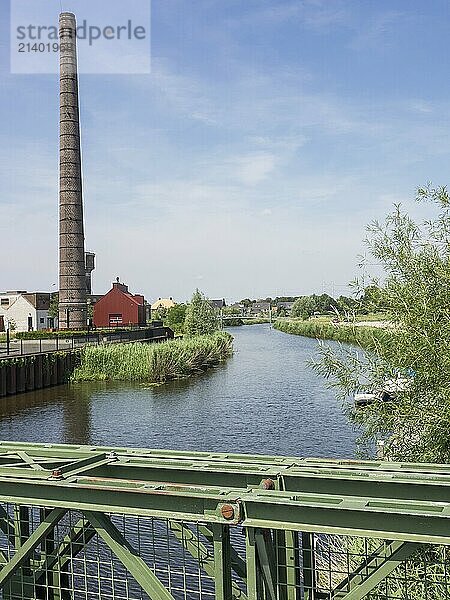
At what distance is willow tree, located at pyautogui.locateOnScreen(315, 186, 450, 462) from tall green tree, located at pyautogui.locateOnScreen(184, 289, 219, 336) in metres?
49.6

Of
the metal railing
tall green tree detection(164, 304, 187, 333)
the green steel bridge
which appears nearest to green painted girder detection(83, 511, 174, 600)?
the green steel bridge

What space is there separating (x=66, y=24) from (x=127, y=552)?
2155 inches

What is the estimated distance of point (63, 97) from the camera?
52.2 m

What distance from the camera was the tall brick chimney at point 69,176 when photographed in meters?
51.9

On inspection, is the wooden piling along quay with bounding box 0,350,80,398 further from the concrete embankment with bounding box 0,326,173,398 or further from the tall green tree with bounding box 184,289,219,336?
the tall green tree with bounding box 184,289,219,336

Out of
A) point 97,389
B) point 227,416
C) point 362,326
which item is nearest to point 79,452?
point 362,326

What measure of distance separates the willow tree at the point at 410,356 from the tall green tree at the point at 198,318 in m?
49.6

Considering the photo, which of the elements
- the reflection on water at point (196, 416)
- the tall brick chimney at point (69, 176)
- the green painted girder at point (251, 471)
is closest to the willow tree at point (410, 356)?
the green painted girder at point (251, 471)

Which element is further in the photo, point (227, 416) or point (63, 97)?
point (63, 97)

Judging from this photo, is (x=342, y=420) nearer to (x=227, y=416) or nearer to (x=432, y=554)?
(x=227, y=416)

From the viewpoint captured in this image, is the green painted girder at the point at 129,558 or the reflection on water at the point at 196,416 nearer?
the green painted girder at the point at 129,558

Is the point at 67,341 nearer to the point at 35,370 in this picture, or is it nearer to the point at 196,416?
the point at 35,370

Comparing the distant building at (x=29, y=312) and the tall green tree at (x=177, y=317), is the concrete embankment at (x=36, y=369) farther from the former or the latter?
the distant building at (x=29, y=312)

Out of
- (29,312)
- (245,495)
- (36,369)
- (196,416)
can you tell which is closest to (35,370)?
(36,369)
